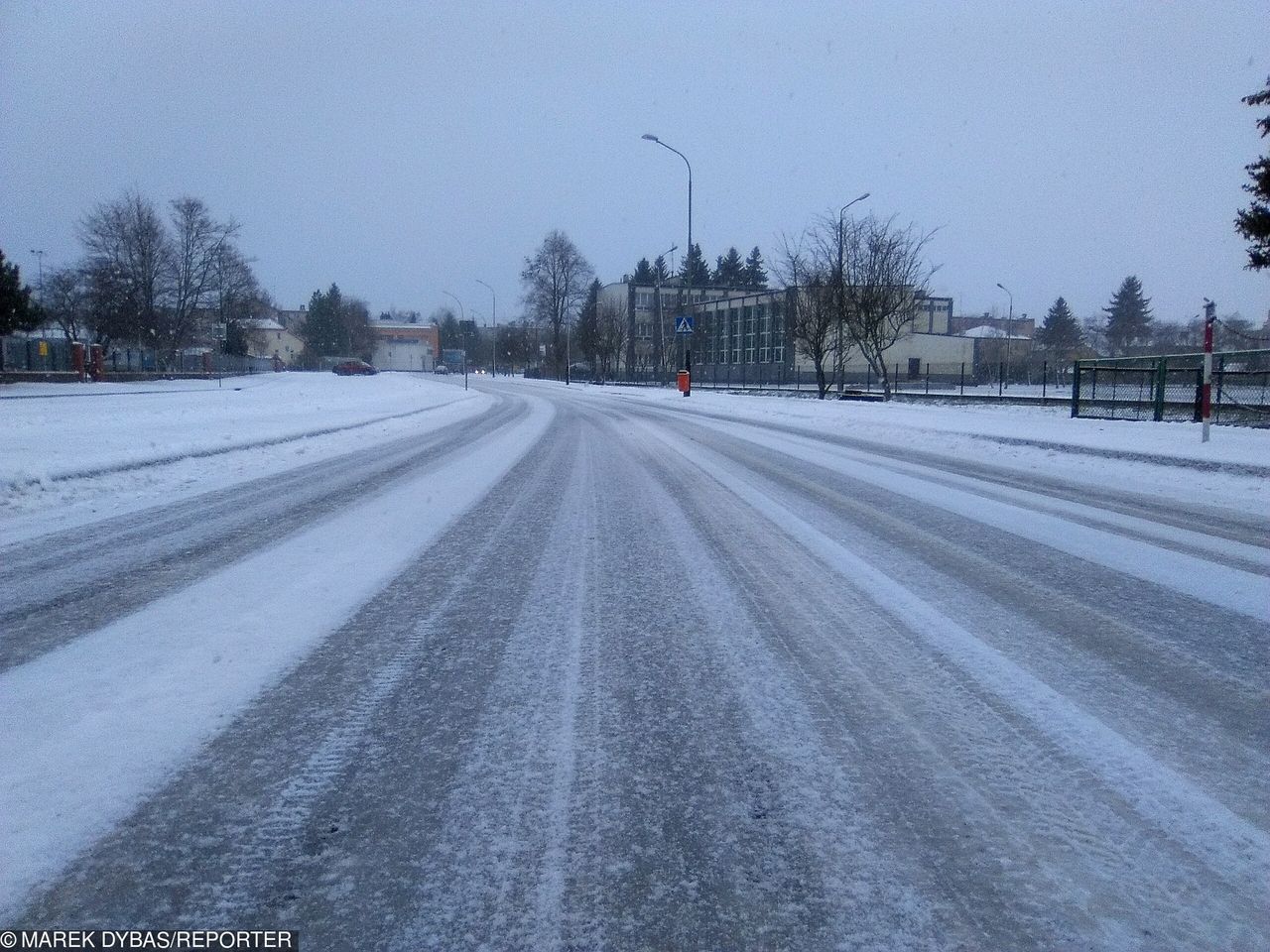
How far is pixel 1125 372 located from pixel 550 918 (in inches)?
940

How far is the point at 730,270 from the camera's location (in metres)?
138

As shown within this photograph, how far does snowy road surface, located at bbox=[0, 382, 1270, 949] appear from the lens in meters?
2.27

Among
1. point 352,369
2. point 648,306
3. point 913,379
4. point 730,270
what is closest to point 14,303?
point 352,369

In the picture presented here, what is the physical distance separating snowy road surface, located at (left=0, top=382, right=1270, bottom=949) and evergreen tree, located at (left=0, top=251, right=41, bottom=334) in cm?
5209

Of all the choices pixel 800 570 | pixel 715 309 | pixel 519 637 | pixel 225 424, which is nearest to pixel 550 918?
pixel 519 637

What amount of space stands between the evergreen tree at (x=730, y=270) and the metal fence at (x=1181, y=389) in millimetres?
116456

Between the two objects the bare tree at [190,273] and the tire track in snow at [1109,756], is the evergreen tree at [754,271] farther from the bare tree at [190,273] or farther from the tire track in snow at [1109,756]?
the tire track in snow at [1109,756]

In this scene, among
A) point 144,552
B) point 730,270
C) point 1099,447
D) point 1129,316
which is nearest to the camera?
point 144,552

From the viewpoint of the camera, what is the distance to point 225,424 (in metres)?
18.4

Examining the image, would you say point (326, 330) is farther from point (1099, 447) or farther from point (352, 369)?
point (1099, 447)

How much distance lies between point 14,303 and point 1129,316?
11383cm

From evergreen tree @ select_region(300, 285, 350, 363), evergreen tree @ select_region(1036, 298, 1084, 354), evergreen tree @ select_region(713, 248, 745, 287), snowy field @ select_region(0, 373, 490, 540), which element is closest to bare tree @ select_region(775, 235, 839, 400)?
snowy field @ select_region(0, 373, 490, 540)

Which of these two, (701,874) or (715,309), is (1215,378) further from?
(715,309)

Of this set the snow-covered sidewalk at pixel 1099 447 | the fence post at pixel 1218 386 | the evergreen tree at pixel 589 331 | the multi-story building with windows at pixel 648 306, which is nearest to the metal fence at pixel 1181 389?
the fence post at pixel 1218 386
